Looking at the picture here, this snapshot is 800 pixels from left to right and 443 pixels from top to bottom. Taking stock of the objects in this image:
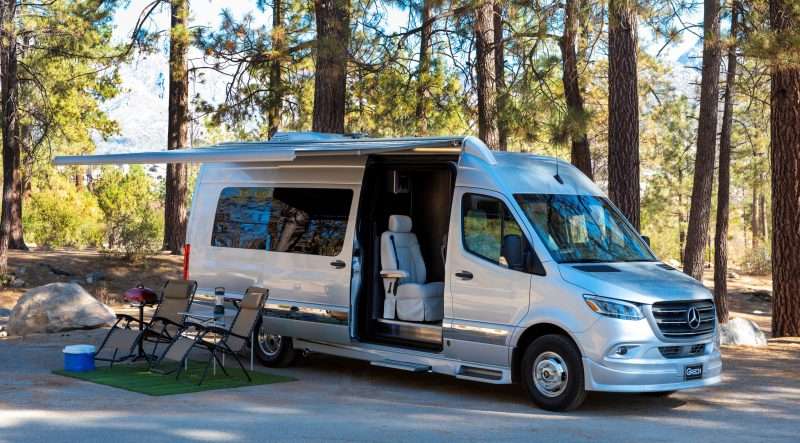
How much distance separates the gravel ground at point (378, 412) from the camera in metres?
7.77

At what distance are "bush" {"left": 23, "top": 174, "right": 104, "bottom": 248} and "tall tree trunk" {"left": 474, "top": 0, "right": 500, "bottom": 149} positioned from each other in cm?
1835

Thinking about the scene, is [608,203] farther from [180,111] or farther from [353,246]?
[180,111]

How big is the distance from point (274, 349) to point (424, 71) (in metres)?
9.70

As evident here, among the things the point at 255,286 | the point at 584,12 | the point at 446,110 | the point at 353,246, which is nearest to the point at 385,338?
the point at 353,246

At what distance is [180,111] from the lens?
77.9 feet

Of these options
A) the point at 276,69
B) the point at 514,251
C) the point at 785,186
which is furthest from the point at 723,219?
the point at 514,251

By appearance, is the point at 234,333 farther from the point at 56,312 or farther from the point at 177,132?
the point at 177,132

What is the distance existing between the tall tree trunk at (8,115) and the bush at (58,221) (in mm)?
8342

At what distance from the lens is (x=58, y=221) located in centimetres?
3591

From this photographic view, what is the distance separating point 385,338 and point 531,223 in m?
2.15

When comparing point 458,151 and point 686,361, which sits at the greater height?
point 458,151

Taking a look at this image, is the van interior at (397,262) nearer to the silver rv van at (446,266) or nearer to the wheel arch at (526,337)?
the silver rv van at (446,266)

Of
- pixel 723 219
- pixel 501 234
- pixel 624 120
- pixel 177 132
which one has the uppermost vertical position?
pixel 177 132

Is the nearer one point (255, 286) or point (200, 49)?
point (255, 286)
